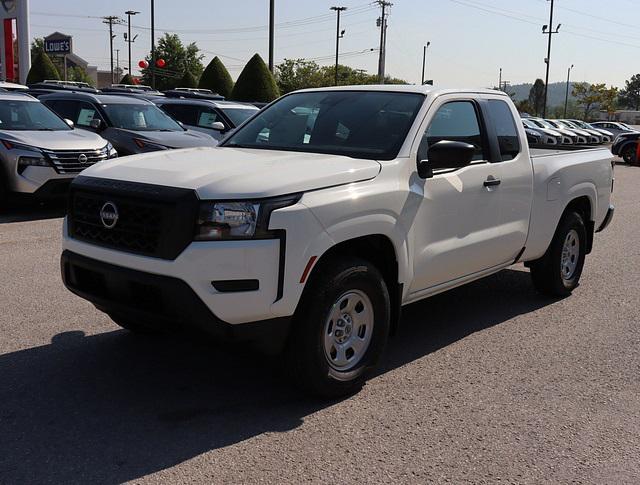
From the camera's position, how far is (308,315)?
3.99 m

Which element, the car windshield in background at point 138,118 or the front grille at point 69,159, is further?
the car windshield in background at point 138,118

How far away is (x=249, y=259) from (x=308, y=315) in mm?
515

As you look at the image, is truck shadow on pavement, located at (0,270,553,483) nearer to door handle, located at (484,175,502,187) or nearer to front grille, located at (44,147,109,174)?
door handle, located at (484,175,502,187)

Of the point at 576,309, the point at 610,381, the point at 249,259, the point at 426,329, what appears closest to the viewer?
the point at 249,259

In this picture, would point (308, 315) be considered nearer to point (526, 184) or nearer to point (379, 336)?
point (379, 336)

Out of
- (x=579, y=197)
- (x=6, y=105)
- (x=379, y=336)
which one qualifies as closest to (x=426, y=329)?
(x=379, y=336)

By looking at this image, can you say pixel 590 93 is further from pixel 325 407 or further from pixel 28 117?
pixel 325 407

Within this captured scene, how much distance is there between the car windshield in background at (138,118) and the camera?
13273 mm

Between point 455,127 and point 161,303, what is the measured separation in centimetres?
269

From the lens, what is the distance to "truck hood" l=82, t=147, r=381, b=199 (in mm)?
3832

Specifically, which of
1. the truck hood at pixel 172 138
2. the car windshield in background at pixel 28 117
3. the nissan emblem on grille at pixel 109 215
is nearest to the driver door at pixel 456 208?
the nissan emblem on grille at pixel 109 215

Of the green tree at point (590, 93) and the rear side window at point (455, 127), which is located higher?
the green tree at point (590, 93)

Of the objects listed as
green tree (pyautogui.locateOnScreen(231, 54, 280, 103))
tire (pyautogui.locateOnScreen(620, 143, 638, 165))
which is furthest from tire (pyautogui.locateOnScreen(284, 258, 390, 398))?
green tree (pyautogui.locateOnScreen(231, 54, 280, 103))

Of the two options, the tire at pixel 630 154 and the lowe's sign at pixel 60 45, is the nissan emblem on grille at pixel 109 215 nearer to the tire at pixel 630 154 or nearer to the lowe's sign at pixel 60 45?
the tire at pixel 630 154
